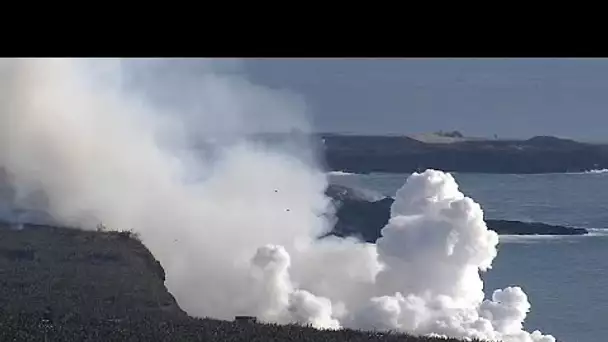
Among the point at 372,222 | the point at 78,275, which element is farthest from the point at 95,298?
the point at 372,222

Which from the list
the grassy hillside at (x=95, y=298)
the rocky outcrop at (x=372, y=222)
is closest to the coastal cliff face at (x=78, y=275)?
the grassy hillside at (x=95, y=298)

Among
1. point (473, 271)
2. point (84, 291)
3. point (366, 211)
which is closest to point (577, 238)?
point (473, 271)

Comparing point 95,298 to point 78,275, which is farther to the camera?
point 78,275

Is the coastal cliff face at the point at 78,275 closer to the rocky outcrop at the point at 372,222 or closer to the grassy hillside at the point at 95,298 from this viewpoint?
the grassy hillside at the point at 95,298

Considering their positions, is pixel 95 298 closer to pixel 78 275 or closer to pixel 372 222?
pixel 78 275

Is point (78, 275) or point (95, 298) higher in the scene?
point (78, 275)

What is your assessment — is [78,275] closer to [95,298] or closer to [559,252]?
[95,298]
